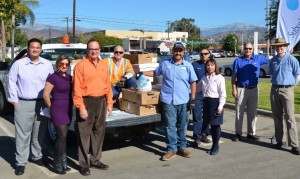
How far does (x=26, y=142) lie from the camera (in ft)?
18.4

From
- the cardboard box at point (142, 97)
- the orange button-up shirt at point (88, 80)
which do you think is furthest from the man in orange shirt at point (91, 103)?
the cardboard box at point (142, 97)

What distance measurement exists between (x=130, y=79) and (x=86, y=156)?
174cm

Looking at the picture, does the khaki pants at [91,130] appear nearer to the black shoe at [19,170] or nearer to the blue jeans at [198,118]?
the black shoe at [19,170]

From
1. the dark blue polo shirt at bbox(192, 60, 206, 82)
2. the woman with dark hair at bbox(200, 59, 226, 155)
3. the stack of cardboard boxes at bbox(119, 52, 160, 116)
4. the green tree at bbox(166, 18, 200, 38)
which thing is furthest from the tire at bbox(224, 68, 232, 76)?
the green tree at bbox(166, 18, 200, 38)

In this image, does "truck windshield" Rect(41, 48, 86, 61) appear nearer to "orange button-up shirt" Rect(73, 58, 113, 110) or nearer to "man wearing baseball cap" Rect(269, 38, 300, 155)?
"orange button-up shirt" Rect(73, 58, 113, 110)

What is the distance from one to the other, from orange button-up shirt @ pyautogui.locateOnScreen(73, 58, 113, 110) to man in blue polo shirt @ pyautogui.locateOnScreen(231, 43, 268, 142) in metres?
2.90

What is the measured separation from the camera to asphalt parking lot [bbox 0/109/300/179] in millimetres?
5469

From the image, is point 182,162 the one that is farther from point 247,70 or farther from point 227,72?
point 227,72

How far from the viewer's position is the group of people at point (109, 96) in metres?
5.37

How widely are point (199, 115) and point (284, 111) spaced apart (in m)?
1.49

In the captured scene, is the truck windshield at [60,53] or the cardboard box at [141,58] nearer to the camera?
the cardboard box at [141,58]

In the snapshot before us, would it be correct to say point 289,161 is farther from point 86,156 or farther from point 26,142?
point 26,142

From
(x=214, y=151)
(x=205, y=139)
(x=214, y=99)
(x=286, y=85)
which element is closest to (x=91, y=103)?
(x=214, y=99)

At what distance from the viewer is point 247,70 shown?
7.16 metres
